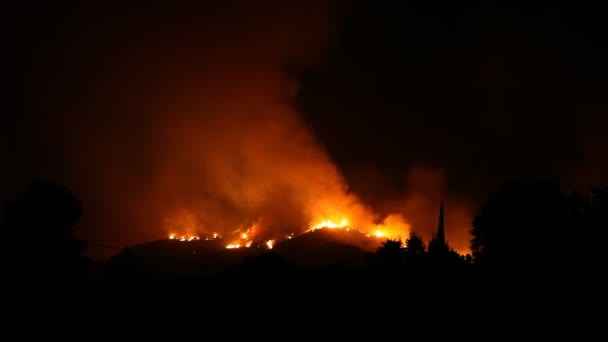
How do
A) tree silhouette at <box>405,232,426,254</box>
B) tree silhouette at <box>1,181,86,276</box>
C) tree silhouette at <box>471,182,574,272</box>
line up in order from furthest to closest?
tree silhouette at <box>405,232,426,254</box>
tree silhouette at <box>1,181,86,276</box>
tree silhouette at <box>471,182,574,272</box>

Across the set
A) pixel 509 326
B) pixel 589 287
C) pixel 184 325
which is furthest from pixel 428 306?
pixel 184 325

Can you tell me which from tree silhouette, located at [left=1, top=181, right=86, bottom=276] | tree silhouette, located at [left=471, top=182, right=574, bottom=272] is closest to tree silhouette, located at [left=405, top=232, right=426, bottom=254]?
tree silhouette, located at [left=471, top=182, right=574, bottom=272]

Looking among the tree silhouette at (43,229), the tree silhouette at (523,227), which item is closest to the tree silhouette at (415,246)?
the tree silhouette at (523,227)

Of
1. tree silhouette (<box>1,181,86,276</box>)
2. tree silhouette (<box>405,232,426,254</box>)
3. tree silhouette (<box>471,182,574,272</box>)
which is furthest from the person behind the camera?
tree silhouette (<box>405,232,426,254</box>)

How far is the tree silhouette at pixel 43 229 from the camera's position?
37188 millimetres

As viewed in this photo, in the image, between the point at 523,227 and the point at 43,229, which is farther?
the point at 43,229

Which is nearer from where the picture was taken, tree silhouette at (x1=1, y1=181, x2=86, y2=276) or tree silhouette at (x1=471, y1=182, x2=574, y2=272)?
tree silhouette at (x1=471, y1=182, x2=574, y2=272)

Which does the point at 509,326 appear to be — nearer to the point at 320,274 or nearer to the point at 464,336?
the point at 464,336

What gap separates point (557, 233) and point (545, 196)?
10.5 meters

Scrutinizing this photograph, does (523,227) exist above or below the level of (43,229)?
above

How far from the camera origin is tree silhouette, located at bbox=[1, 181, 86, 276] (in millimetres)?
37188

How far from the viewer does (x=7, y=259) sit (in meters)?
34.8

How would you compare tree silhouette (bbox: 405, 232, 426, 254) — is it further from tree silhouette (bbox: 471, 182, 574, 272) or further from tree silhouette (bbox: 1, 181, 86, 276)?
tree silhouette (bbox: 1, 181, 86, 276)

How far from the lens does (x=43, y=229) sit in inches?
1626
